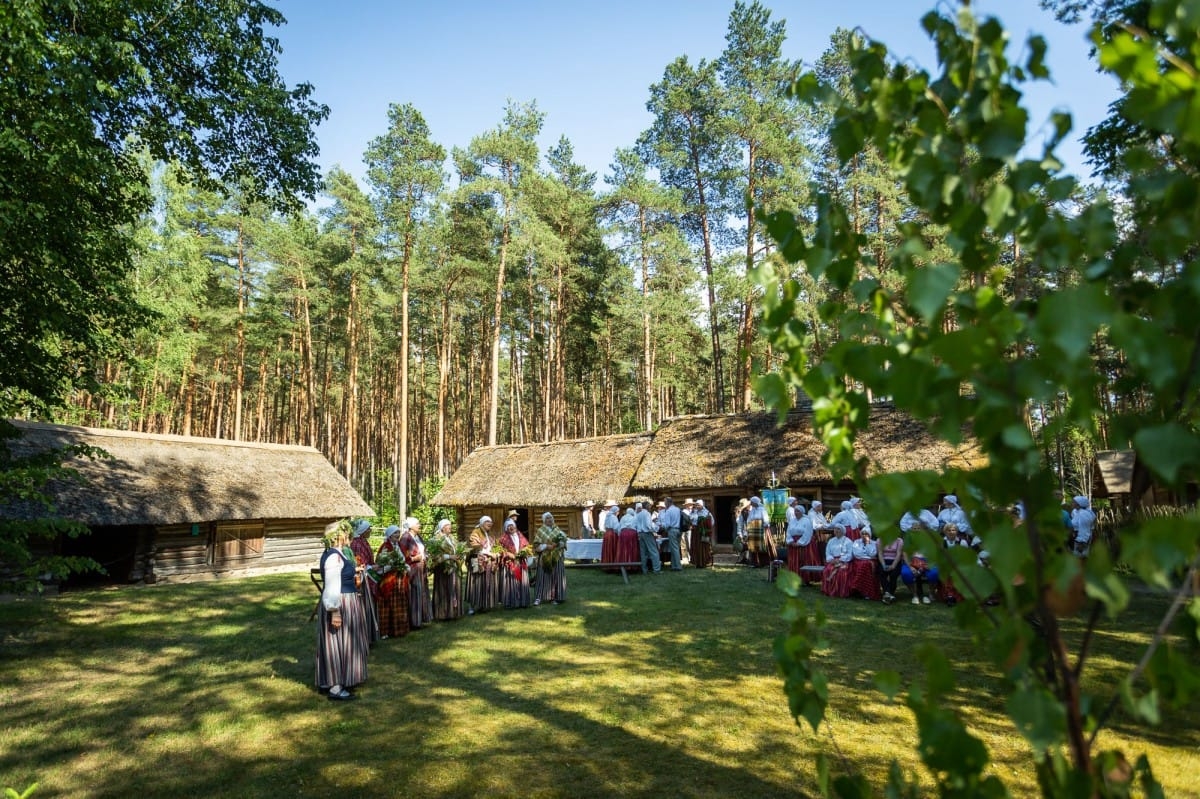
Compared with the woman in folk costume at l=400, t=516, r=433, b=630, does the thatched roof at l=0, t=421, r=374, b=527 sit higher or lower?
higher

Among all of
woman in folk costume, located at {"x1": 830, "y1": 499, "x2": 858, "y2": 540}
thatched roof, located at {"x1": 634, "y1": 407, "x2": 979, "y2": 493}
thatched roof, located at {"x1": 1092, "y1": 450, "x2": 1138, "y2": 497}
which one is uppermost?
thatched roof, located at {"x1": 634, "y1": 407, "x2": 979, "y2": 493}

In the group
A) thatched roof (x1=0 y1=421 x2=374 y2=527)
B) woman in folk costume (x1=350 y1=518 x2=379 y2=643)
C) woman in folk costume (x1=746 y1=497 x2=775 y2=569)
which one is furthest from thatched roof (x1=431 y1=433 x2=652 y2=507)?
woman in folk costume (x1=350 y1=518 x2=379 y2=643)

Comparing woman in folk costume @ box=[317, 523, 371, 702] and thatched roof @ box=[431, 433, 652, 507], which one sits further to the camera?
thatched roof @ box=[431, 433, 652, 507]

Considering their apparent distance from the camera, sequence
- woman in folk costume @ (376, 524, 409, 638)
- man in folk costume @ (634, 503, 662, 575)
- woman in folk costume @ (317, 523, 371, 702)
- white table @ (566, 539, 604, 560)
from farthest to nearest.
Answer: white table @ (566, 539, 604, 560)
man in folk costume @ (634, 503, 662, 575)
woman in folk costume @ (376, 524, 409, 638)
woman in folk costume @ (317, 523, 371, 702)

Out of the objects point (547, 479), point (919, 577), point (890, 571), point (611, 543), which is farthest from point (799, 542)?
point (547, 479)

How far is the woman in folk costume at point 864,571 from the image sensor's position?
1230 cm

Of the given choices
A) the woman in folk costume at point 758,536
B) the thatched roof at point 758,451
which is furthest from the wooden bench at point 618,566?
the thatched roof at point 758,451

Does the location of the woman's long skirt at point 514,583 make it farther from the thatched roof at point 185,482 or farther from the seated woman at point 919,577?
the thatched roof at point 185,482

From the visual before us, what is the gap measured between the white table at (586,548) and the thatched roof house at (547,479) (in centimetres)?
372

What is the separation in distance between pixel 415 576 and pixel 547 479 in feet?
46.1

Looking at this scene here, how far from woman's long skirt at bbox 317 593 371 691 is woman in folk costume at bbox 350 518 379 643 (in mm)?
873

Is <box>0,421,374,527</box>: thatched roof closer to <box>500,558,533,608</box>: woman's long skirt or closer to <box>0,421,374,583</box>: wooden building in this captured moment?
<box>0,421,374,583</box>: wooden building

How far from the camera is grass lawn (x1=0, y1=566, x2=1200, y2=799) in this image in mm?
5238

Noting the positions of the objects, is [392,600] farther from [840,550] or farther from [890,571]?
[890,571]
